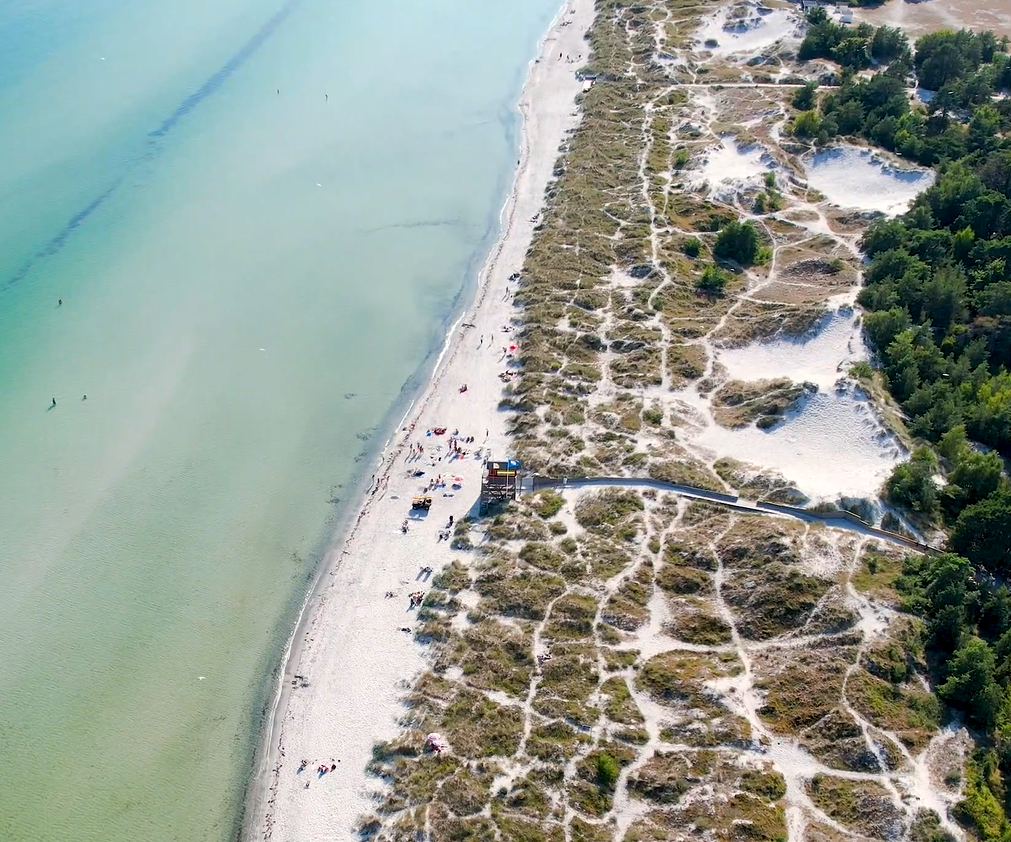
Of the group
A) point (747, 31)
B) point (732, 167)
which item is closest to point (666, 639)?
point (732, 167)

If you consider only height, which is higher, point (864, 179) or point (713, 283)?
point (713, 283)

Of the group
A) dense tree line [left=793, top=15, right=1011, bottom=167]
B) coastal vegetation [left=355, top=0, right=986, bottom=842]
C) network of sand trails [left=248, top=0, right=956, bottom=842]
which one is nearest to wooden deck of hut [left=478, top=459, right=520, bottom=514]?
coastal vegetation [left=355, top=0, right=986, bottom=842]

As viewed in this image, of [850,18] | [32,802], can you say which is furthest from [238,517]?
[850,18]

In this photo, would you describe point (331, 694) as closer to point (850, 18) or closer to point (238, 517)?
point (238, 517)

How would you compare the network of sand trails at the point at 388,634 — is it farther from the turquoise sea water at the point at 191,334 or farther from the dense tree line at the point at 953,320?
the dense tree line at the point at 953,320

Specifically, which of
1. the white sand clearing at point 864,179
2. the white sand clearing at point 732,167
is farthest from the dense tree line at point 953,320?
the white sand clearing at point 732,167

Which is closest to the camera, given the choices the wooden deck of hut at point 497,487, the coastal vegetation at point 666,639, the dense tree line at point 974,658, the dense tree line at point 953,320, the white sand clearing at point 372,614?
the dense tree line at point 974,658

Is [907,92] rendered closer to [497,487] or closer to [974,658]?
[497,487]
